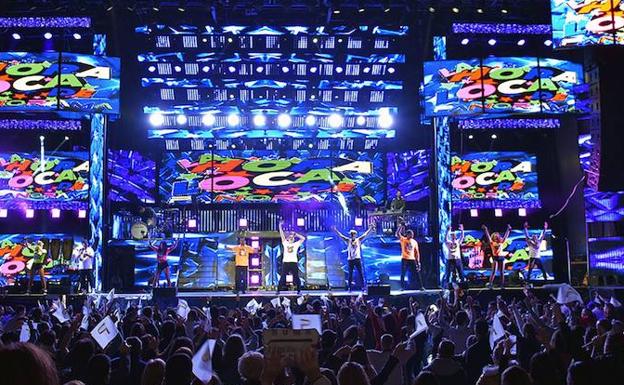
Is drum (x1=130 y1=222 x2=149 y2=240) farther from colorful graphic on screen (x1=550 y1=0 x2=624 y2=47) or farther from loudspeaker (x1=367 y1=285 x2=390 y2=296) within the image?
colorful graphic on screen (x1=550 y1=0 x2=624 y2=47)

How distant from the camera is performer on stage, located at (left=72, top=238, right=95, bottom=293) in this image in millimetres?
21859

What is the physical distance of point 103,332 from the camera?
778 cm

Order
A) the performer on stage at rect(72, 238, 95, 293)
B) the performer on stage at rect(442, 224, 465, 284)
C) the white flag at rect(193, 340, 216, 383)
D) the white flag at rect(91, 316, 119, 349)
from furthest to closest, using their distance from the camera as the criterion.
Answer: the performer on stage at rect(442, 224, 465, 284) < the performer on stage at rect(72, 238, 95, 293) < the white flag at rect(91, 316, 119, 349) < the white flag at rect(193, 340, 216, 383)

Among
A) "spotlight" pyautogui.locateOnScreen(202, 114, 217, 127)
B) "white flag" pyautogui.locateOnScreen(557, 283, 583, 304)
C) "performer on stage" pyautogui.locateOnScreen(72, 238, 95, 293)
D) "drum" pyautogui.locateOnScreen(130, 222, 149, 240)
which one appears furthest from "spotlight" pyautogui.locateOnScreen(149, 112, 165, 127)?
"white flag" pyautogui.locateOnScreen(557, 283, 583, 304)

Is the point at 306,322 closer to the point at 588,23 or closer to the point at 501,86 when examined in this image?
the point at 588,23

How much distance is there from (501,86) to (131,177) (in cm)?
1445

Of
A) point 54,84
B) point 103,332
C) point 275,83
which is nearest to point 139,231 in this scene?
point 54,84

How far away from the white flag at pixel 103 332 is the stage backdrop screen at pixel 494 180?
66.5ft

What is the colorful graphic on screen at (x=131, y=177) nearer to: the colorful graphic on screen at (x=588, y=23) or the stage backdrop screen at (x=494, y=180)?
the stage backdrop screen at (x=494, y=180)

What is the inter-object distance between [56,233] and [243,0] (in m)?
11.1

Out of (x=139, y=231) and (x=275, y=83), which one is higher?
(x=275, y=83)

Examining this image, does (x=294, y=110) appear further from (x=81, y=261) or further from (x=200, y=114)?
(x=81, y=261)

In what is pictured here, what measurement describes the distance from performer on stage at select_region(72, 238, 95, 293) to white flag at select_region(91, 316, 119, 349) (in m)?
14.6

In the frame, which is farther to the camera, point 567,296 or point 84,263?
point 84,263
